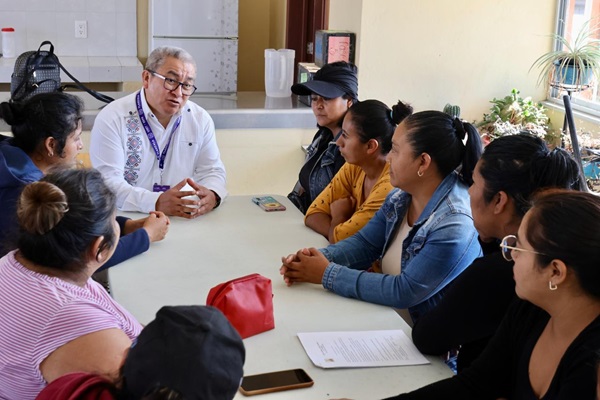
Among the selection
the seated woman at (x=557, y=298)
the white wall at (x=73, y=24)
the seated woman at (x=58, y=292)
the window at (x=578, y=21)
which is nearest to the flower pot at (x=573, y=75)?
the window at (x=578, y=21)

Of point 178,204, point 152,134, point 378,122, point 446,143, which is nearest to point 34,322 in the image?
point 446,143

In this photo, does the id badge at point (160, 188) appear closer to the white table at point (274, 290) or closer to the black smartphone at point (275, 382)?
the white table at point (274, 290)

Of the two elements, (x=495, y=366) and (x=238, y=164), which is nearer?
(x=495, y=366)

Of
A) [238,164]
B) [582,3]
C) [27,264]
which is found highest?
[582,3]

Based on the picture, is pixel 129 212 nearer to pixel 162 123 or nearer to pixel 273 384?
pixel 162 123


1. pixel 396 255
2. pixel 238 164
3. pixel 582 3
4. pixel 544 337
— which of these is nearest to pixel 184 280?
pixel 396 255

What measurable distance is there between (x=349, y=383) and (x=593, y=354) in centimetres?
54

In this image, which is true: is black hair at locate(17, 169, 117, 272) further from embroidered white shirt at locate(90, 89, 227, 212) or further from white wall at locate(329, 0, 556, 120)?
white wall at locate(329, 0, 556, 120)

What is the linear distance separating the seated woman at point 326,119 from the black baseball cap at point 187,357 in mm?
2214

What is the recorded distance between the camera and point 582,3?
14.6ft

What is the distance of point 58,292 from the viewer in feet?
5.12

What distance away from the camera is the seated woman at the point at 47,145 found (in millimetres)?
2455

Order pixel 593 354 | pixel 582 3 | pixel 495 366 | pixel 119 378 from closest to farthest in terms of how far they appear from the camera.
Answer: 1. pixel 119 378
2. pixel 593 354
3. pixel 495 366
4. pixel 582 3

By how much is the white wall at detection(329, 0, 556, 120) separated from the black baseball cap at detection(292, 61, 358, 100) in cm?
93
